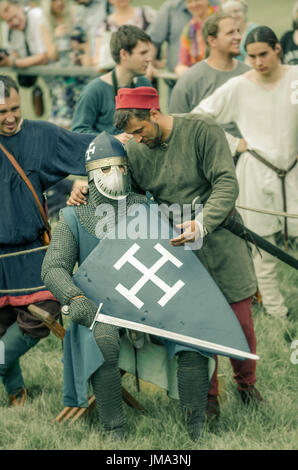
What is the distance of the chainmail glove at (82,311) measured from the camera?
3.34m

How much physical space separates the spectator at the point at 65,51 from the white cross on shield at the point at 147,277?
4.24 m

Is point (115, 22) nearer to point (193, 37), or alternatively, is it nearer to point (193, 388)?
point (193, 37)

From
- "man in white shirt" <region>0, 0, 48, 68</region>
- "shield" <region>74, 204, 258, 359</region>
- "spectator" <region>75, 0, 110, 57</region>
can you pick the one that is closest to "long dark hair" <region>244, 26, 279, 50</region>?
"shield" <region>74, 204, 258, 359</region>

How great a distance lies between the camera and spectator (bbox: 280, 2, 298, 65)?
19.4ft

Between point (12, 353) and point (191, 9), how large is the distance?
3.88 meters

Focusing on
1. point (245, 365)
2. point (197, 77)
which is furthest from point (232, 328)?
point (197, 77)

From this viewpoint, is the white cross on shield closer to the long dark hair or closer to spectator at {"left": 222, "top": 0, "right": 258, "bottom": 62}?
the long dark hair

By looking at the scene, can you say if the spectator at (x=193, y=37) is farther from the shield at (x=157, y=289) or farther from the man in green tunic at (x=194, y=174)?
the shield at (x=157, y=289)

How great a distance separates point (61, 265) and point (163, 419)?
0.98m

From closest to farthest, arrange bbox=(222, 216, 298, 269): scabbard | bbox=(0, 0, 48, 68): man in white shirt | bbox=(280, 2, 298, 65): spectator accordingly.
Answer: bbox=(222, 216, 298, 269): scabbard
bbox=(280, 2, 298, 65): spectator
bbox=(0, 0, 48, 68): man in white shirt

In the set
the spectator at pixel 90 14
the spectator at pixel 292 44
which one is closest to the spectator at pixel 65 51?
the spectator at pixel 90 14

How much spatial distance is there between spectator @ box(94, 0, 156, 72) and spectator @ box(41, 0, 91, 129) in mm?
414

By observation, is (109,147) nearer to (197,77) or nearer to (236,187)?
(236,187)

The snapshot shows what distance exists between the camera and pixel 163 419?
377cm
